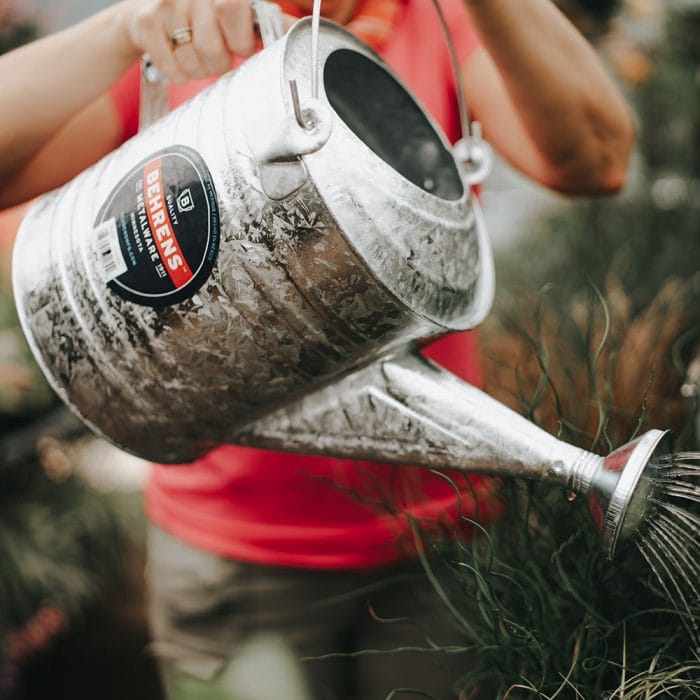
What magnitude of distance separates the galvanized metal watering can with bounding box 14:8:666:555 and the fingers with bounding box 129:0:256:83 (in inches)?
3.3

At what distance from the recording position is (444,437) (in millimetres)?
544

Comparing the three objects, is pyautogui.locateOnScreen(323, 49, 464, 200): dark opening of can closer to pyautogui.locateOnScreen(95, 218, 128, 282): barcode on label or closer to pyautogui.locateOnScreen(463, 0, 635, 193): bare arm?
pyautogui.locateOnScreen(463, 0, 635, 193): bare arm

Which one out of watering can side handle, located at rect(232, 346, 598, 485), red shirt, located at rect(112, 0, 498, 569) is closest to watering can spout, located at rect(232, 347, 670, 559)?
watering can side handle, located at rect(232, 346, 598, 485)

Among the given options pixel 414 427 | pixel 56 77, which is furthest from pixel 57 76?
pixel 414 427

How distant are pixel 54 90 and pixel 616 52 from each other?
216 cm

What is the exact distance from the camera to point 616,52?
234cm

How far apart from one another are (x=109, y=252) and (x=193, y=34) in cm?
22

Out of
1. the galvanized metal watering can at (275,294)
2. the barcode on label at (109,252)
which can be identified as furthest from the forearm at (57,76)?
the barcode on label at (109,252)

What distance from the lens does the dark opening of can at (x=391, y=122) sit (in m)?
0.64

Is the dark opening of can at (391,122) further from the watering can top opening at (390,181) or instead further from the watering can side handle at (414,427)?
the watering can side handle at (414,427)

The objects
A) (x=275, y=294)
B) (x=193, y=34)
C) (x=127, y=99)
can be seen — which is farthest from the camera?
(x=127, y=99)

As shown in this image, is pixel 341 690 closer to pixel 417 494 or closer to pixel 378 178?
pixel 417 494

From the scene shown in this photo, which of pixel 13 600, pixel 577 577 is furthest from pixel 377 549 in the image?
pixel 13 600

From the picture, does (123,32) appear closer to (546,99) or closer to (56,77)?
(56,77)
